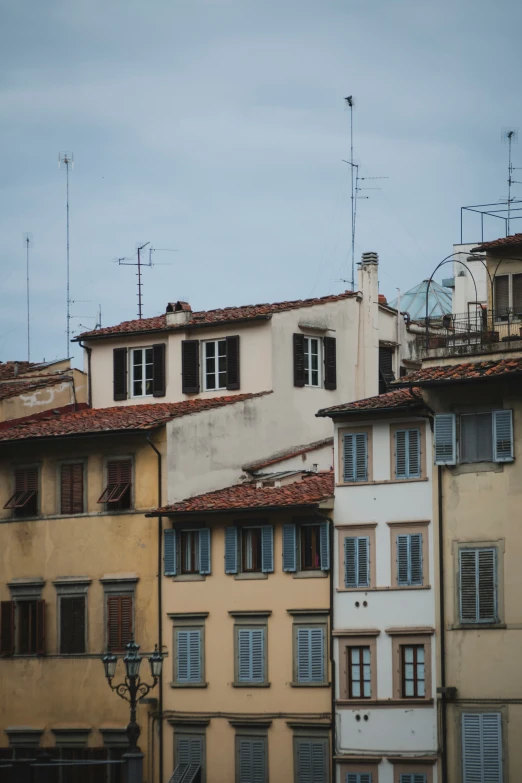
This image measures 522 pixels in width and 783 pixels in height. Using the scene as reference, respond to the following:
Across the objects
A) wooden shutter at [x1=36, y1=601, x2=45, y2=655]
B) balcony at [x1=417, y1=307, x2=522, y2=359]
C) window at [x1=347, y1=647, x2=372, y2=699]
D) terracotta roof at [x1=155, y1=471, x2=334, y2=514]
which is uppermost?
balcony at [x1=417, y1=307, x2=522, y2=359]

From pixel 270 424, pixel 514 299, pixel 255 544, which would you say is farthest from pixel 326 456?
pixel 514 299

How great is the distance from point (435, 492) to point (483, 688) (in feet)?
18.1

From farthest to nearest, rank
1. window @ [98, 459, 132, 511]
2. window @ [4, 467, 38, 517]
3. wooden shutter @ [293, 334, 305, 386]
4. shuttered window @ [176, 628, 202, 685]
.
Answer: wooden shutter @ [293, 334, 305, 386]
window @ [4, 467, 38, 517]
window @ [98, 459, 132, 511]
shuttered window @ [176, 628, 202, 685]

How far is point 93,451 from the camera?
61.8 metres

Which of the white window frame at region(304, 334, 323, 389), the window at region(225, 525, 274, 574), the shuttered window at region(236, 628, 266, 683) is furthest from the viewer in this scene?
the white window frame at region(304, 334, 323, 389)

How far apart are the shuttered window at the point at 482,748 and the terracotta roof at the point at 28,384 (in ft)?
76.6

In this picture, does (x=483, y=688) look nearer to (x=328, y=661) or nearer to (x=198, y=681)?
(x=328, y=661)

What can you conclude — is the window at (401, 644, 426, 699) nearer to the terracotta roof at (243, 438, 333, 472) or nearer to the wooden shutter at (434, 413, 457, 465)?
the wooden shutter at (434, 413, 457, 465)

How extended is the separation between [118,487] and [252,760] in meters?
9.73

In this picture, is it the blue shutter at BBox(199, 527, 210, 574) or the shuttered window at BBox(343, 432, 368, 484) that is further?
the blue shutter at BBox(199, 527, 210, 574)

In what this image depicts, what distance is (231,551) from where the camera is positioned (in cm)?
5772

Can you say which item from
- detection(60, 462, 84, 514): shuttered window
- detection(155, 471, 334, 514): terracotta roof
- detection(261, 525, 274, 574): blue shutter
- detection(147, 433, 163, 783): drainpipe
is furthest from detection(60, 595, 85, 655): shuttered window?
detection(261, 525, 274, 574): blue shutter

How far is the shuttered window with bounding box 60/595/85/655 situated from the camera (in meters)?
61.1

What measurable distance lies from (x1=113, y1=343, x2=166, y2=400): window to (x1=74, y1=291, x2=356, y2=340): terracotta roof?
72 cm
